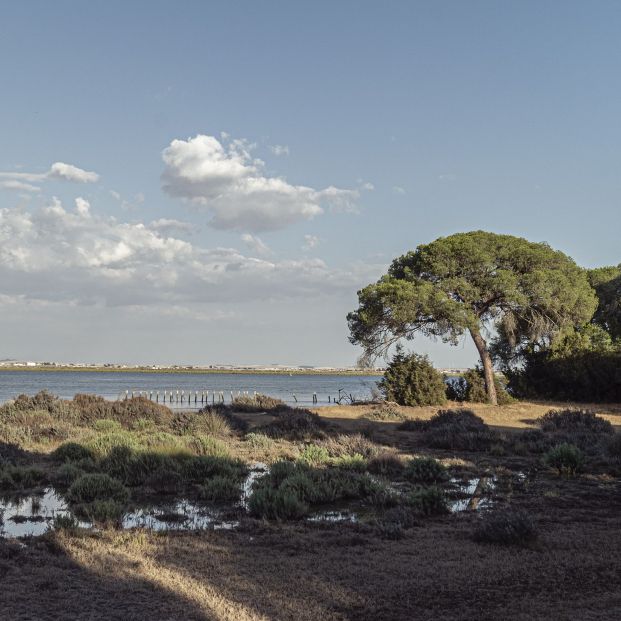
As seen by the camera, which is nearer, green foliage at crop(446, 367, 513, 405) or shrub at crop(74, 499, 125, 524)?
shrub at crop(74, 499, 125, 524)

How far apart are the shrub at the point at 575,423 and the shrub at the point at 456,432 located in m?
2.36

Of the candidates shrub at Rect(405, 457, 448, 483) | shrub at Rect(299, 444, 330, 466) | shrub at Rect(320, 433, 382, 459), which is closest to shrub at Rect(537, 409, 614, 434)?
shrub at Rect(320, 433, 382, 459)

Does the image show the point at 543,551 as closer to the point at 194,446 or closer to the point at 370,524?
the point at 370,524

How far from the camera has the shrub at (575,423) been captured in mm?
19109

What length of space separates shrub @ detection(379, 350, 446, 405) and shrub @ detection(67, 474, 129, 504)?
65.5 feet

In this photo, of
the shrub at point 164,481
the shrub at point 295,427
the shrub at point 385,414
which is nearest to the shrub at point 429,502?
the shrub at point 164,481

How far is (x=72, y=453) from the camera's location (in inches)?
566

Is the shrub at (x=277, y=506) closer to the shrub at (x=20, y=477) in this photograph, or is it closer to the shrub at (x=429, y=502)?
the shrub at (x=429, y=502)

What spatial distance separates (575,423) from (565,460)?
754 cm

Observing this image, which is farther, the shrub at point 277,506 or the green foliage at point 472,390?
the green foliage at point 472,390

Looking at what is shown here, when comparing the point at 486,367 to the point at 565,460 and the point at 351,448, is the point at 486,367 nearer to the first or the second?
the point at 351,448

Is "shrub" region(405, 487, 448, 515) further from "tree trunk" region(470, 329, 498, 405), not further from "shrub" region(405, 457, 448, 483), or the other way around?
"tree trunk" region(470, 329, 498, 405)

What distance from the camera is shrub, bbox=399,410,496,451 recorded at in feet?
55.6

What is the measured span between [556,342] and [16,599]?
99.2ft
